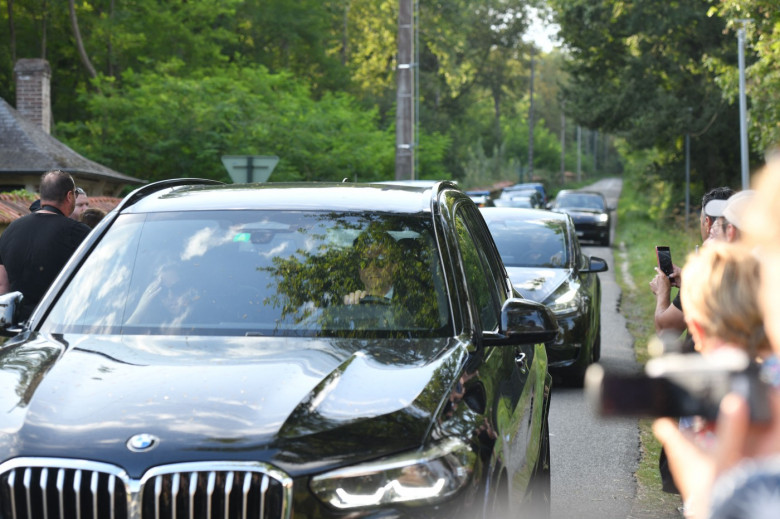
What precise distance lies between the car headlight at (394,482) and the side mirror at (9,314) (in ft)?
6.49

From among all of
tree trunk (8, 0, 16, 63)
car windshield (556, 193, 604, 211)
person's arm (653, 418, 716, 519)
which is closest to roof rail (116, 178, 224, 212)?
person's arm (653, 418, 716, 519)

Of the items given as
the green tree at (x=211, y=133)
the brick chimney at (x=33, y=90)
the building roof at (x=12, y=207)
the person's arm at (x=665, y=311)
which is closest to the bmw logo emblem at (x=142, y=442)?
the person's arm at (x=665, y=311)

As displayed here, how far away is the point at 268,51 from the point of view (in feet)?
189

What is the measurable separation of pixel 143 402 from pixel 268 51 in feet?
182

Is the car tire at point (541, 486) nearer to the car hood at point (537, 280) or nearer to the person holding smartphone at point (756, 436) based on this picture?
the person holding smartphone at point (756, 436)

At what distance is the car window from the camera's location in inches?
188

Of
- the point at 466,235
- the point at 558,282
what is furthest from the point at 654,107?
the point at 466,235

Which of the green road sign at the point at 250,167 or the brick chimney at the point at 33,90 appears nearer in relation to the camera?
the green road sign at the point at 250,167

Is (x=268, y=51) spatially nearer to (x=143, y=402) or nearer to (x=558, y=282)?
(x=558, y=282)

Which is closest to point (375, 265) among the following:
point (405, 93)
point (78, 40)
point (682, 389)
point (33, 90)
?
point (682, 389)

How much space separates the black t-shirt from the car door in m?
2.68

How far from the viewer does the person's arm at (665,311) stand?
5.70 m

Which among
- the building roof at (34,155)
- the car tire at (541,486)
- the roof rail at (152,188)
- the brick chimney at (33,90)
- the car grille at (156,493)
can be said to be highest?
the brick chimney at (33,90)

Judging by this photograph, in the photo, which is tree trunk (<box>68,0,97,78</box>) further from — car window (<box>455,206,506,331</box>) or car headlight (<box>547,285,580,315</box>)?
car window (<box>455,206,506,331</box>)
